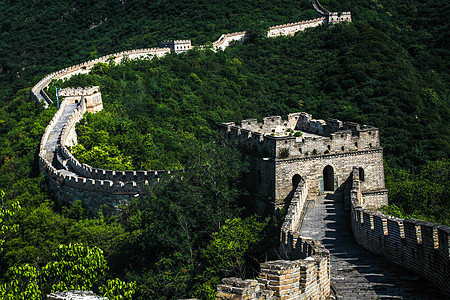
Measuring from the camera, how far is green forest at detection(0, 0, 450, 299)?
21469mm

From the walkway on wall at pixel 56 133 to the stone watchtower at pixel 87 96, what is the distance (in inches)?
33.3

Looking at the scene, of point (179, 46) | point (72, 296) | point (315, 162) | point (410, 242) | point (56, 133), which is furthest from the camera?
point (179, 46)

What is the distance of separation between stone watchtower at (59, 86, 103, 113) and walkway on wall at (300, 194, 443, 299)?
98.3ft

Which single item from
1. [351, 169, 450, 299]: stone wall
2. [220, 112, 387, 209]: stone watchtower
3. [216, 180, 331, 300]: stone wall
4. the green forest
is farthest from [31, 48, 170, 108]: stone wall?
[216, 180, 331, 300]: stone wall

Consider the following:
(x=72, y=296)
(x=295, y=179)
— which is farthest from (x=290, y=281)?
(x=295, y=179)

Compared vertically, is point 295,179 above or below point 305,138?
below

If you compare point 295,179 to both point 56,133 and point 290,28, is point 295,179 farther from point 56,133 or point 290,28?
point 290,28

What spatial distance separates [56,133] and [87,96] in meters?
5.53

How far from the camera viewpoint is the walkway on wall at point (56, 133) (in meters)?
38.2

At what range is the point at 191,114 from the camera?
5062 centimetres

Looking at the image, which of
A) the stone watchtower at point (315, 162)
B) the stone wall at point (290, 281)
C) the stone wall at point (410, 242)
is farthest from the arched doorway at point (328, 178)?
the stone wall at point (290, 281)

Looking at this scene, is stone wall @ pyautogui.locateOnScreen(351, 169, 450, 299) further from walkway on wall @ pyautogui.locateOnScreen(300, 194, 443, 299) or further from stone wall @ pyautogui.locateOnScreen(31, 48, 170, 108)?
stone wall @ pyautogui.locateOnScreen(31, 48, 170, 108)

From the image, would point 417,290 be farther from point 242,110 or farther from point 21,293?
point 242,110

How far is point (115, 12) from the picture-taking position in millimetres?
104500
